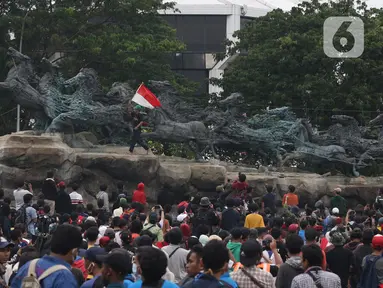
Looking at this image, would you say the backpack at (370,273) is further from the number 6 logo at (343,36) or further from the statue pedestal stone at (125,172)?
the number 6 logo at (343,36)

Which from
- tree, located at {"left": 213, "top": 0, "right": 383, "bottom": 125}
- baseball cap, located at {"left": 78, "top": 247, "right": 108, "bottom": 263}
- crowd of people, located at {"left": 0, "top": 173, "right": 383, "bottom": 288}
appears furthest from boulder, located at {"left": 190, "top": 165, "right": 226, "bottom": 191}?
baseball cap, located at {"left": 78, "top": 247, "right": 108, "bottom": 263}

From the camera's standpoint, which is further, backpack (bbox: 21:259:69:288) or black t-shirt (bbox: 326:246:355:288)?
black t-shirt (bbox: 326:246:355:288)

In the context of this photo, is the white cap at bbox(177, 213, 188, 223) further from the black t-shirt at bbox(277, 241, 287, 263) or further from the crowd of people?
the black t-shirt at bbox(277, 241, 287, 263)

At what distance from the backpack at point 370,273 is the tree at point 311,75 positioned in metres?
26.7

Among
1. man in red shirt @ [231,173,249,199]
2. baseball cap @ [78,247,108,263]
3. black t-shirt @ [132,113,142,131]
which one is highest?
baseball cap @ [78,247,108,263]

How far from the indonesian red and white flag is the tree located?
10151mm

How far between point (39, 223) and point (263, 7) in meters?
54.9

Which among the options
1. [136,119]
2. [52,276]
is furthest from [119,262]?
[136,119]

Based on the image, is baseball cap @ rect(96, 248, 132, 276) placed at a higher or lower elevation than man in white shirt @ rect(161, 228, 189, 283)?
higher

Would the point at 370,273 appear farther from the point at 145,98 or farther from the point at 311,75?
the point at 311,75

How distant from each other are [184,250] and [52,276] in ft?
13.6

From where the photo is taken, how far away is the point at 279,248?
13.1 metres

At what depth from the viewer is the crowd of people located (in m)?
7.87

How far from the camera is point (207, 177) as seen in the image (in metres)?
28.7
